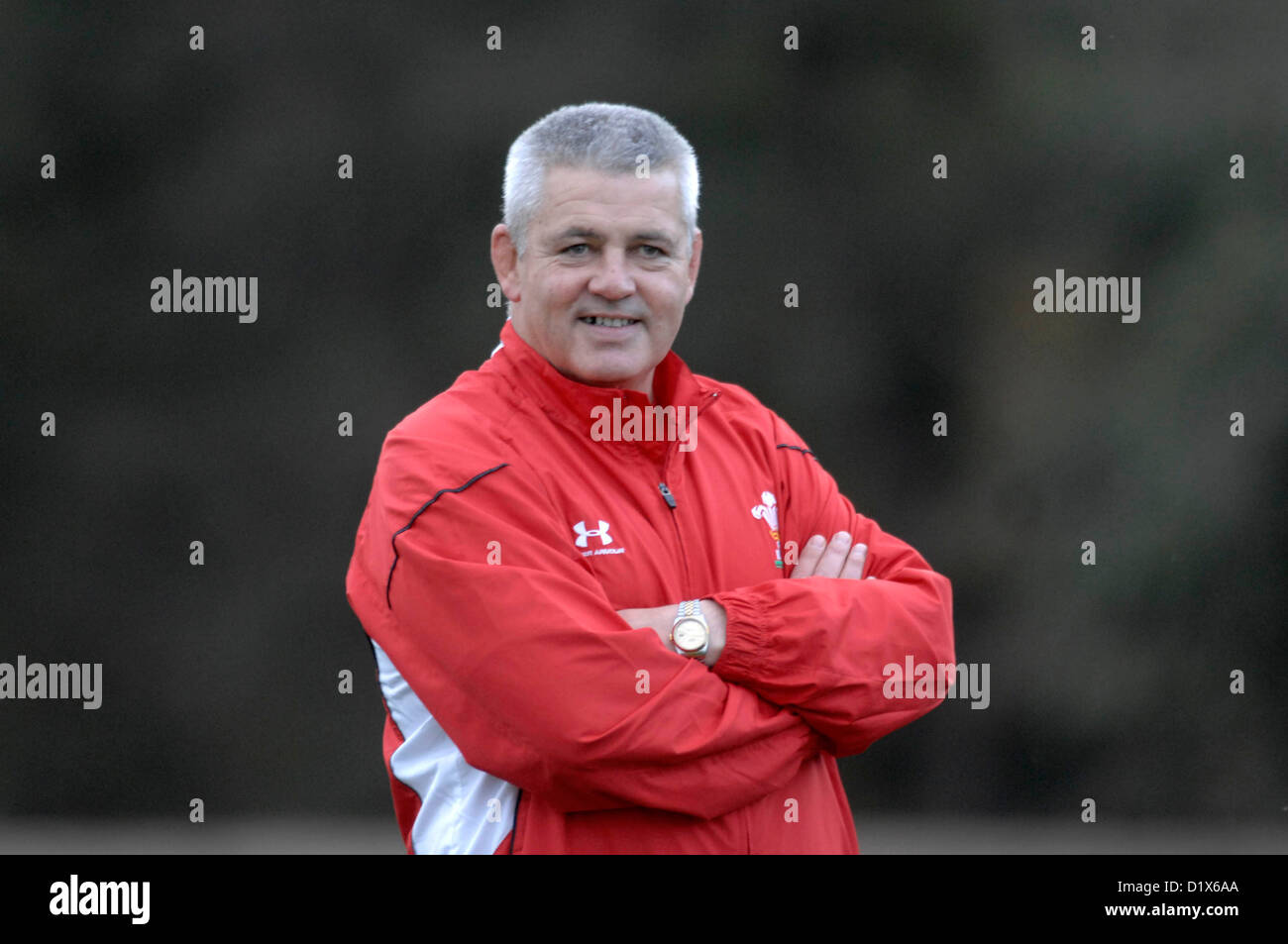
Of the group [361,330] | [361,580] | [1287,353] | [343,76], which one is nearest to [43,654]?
[361,330]

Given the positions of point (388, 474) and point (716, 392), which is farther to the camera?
point (716, 392)

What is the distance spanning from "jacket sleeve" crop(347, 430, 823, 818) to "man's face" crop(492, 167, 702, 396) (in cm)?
26

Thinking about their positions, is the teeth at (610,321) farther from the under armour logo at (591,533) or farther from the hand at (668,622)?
the hand at (668,622)

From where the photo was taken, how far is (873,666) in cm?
205

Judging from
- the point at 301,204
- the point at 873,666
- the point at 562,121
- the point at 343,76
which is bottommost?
the point at 873,666

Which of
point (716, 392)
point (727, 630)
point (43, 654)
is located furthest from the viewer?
point (43, 654)

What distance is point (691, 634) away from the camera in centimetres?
199

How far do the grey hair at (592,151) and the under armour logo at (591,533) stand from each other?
472mm

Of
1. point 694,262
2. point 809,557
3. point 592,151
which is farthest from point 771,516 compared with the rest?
point 592,151

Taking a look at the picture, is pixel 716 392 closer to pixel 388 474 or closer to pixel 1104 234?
pixel 388 474

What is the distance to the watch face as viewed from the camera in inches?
78.4

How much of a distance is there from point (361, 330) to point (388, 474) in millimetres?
2921

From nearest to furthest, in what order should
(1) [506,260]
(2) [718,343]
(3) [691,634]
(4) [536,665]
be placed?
(4) [536,665], (3) [691,634], (1) [506,260], (2) [718,343]

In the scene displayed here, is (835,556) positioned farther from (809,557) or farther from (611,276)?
(611,276)
